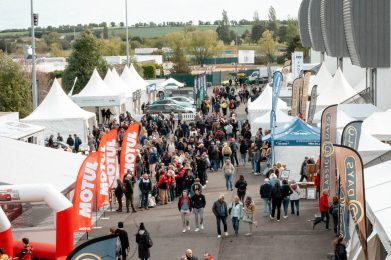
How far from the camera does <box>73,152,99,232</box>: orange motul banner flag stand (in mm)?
18016

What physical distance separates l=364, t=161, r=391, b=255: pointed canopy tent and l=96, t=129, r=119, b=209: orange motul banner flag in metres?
6.61

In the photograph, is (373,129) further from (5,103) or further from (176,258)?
(5,103)

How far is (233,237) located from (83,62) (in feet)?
149

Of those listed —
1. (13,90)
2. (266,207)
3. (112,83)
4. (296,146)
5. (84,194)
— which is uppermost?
(112,83)

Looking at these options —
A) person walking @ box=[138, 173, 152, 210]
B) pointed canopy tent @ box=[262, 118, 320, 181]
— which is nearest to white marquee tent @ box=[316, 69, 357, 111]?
pointed canopy tent @ box=[262, 118, 320, 181]

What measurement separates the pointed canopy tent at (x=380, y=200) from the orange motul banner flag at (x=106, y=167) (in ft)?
21.7

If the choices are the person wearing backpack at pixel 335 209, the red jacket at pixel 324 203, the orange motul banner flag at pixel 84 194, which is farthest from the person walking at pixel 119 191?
the person wearing backpack at pixel 335 209

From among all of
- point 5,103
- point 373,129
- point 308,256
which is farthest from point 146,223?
point 5,103

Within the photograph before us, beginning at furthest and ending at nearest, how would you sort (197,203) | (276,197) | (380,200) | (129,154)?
(129,154) < (276,197) < (197,203) < (380,200)

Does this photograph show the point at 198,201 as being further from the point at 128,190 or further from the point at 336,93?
the point at 336,93

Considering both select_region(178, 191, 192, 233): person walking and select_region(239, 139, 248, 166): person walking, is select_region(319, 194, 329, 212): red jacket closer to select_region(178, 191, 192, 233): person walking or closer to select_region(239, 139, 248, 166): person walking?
select_region(178, 191, 192, 233): person walking

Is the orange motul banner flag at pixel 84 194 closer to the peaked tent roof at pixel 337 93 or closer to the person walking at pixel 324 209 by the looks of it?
the person walking at pixel 324 209

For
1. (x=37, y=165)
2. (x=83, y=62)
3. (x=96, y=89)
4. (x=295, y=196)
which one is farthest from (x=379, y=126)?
(x=83, y=62)

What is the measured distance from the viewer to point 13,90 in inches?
1804
